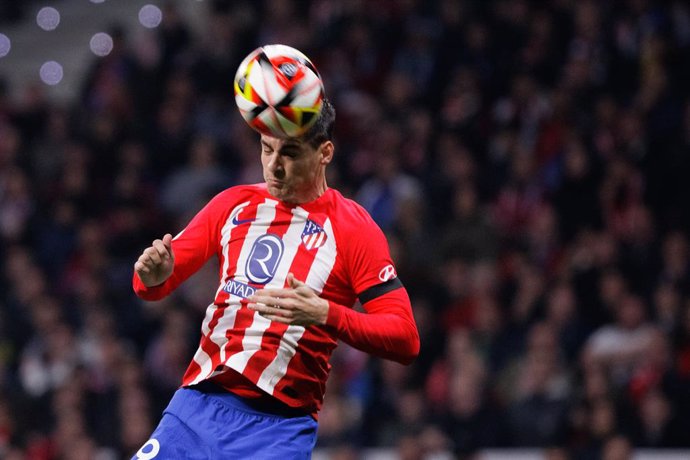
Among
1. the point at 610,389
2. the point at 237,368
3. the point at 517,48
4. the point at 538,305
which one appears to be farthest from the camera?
the point at 517,48

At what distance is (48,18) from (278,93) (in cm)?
1132

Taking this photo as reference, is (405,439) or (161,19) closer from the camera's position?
(405,439)

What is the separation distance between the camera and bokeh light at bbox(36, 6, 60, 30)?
47.3 ft

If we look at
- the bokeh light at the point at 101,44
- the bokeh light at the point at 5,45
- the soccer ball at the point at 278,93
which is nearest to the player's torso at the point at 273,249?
the soccer ball at the point at 278,93

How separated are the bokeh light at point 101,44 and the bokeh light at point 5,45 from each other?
3.32 ft

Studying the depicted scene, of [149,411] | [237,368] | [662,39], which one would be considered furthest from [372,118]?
[237,368]

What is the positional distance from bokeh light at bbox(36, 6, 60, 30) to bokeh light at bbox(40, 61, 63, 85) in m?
0.55

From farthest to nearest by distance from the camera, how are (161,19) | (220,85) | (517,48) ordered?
1. (161,19)
2. (220,85)
3. (517,48)

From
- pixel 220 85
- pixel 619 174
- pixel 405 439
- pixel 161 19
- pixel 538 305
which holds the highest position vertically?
pixel 161 19

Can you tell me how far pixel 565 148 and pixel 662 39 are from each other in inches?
46.6

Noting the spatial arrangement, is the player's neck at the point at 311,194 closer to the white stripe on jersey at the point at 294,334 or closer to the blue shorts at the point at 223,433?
the white stripe on jersey at the point at 294,334

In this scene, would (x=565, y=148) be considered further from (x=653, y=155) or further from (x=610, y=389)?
(x=610, y=389)

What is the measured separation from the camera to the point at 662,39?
9516mm

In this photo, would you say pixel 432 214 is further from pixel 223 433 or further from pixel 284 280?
pixel 223 433
